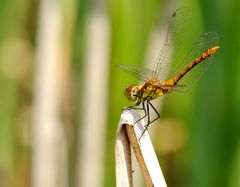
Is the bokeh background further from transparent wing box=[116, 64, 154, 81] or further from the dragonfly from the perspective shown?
transparent wing box=[116, 64, 154, 81]

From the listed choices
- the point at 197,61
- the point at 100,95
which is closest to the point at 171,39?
the point at 197,61

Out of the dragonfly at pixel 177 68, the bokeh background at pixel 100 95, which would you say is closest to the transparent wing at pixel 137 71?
the dragonfly at pixel 177 68

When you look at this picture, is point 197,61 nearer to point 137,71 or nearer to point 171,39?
point 171,39

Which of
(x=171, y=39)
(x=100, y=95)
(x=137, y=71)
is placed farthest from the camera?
(x=100, y=95)

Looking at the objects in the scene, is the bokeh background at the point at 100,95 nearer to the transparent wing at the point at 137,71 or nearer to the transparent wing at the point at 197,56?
the transparent wing at the point at 197,56

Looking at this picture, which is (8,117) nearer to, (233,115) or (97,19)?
(97,19)

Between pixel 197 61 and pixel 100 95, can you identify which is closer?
pixel 197 61

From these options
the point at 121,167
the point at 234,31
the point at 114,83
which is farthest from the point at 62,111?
the point at 121,167
